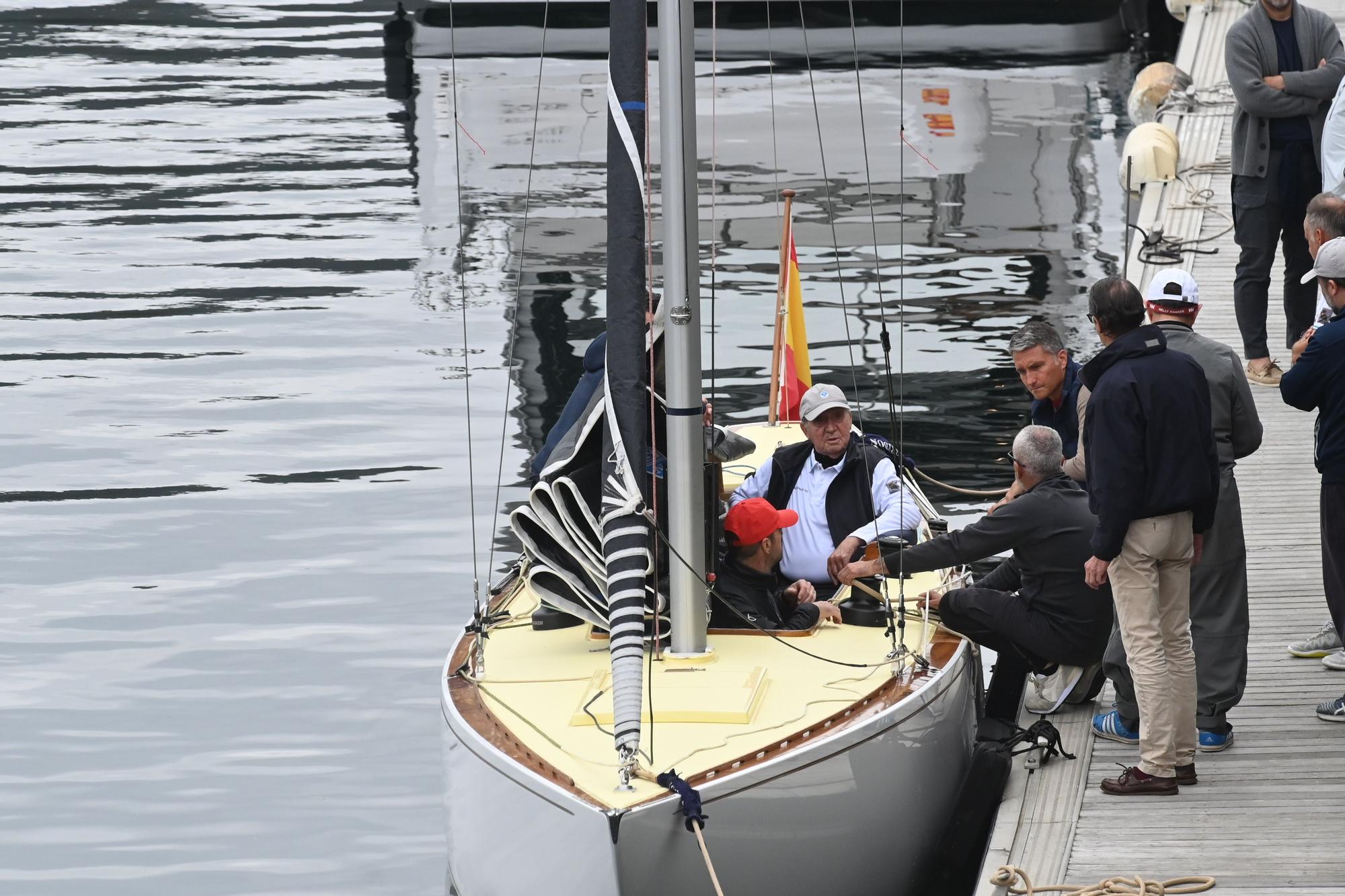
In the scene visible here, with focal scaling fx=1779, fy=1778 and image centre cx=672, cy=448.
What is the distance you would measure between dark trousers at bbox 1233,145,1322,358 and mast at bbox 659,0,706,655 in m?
4.38

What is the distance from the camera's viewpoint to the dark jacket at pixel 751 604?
6.29 m

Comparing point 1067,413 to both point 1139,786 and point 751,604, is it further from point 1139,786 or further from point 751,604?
point 1139,786

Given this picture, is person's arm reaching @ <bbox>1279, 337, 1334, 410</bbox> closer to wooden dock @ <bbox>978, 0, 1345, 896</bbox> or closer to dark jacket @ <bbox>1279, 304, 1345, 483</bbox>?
dark jacket @ <bbox>1279, 304, 1345, 483</bbox>

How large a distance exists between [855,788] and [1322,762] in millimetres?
1639

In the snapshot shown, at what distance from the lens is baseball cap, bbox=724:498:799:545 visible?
21.0 feet

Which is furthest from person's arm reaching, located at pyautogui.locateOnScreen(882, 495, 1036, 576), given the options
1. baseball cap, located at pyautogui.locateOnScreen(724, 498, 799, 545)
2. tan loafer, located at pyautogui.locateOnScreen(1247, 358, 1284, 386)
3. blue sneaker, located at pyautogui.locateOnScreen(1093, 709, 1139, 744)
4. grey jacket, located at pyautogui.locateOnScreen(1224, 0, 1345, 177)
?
tan loafer, located at pyautogui.locateOnScreen(1247, 358, 1284, 386)

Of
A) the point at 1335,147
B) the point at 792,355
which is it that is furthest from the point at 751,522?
the point at 1335,147

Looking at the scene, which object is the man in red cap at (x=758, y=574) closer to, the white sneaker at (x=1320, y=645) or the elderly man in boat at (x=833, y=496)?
the elderly man in boat at (x=833, y=496)

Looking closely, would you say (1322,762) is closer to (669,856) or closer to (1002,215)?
(669,856)

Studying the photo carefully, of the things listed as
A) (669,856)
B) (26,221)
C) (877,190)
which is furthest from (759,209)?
A: (669,856)

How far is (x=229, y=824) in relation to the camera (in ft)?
26.1

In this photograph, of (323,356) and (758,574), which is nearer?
(758,574)

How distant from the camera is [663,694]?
5668 millimetres

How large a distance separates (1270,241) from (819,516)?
344 cm
